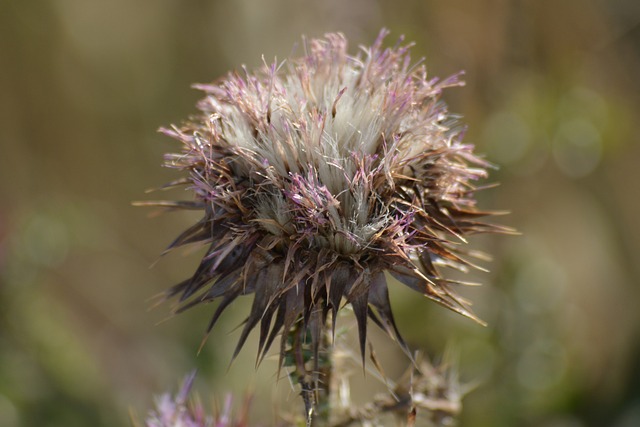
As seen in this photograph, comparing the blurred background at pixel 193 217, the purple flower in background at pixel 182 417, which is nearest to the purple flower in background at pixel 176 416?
the purple flower in background at pixel 182 417

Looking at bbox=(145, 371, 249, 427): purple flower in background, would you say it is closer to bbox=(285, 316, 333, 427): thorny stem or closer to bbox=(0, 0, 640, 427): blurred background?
bbox=(285, 316, 333, 427): thorny stem

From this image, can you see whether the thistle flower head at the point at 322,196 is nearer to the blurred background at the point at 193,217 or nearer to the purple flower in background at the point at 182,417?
the purple flower in background at the point at 182,417

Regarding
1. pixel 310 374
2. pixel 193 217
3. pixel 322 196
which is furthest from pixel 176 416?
pixel 193 217

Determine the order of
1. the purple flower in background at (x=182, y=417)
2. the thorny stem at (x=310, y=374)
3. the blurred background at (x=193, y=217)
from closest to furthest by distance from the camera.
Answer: the thorny stem at (x=310, y=374) → the purple flower in background at (x=182, y=417) → the blurred background at (x=193, y=217)

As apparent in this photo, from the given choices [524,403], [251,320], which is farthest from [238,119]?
[524,403]

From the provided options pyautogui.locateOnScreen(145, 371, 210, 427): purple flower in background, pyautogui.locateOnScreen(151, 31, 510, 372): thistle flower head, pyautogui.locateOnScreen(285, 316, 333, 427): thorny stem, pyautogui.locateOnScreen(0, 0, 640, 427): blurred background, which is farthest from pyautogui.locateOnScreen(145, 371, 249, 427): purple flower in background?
pyautogui.locateOnScreen(0, 0, 640, 427): blurred background

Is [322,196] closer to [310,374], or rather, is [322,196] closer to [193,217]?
[310,374]
